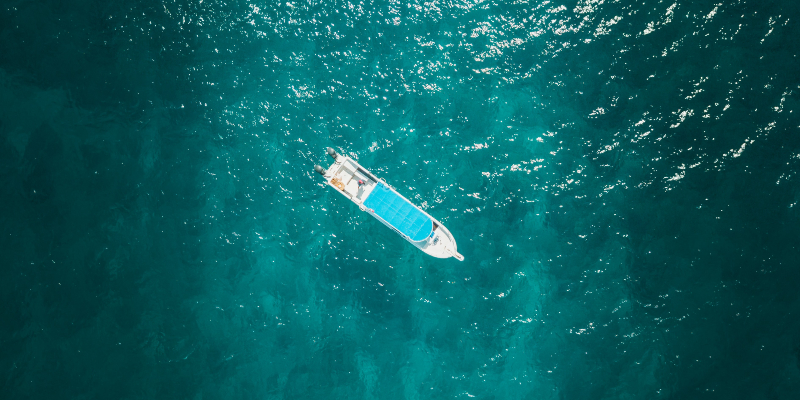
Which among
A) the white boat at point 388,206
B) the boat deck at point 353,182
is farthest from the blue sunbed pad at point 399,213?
the boat deck at point 353,182

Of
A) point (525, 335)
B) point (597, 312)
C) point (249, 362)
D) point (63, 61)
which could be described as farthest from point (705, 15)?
point (63, 61)

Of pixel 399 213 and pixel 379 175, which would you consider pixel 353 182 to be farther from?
pixel 399 213

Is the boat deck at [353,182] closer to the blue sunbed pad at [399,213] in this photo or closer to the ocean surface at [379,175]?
the blue sunbed pad at [399,213]

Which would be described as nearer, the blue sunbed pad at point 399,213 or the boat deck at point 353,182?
the blue sunbed pad at point 399,213

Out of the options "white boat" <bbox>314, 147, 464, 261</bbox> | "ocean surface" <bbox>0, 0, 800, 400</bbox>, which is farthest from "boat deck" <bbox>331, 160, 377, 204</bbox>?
"ocean surface" <bbox>0, 0, 800, 400</bbox>

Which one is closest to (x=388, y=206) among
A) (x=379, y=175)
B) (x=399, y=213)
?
(x=399, y=213)

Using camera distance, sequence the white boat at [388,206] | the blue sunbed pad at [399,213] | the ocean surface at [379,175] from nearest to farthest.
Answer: the blue sunbed pad at [399,213]
the white boat at [388,206]
the ocean surface at [379,175]

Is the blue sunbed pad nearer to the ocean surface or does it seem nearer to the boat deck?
the boat deck
